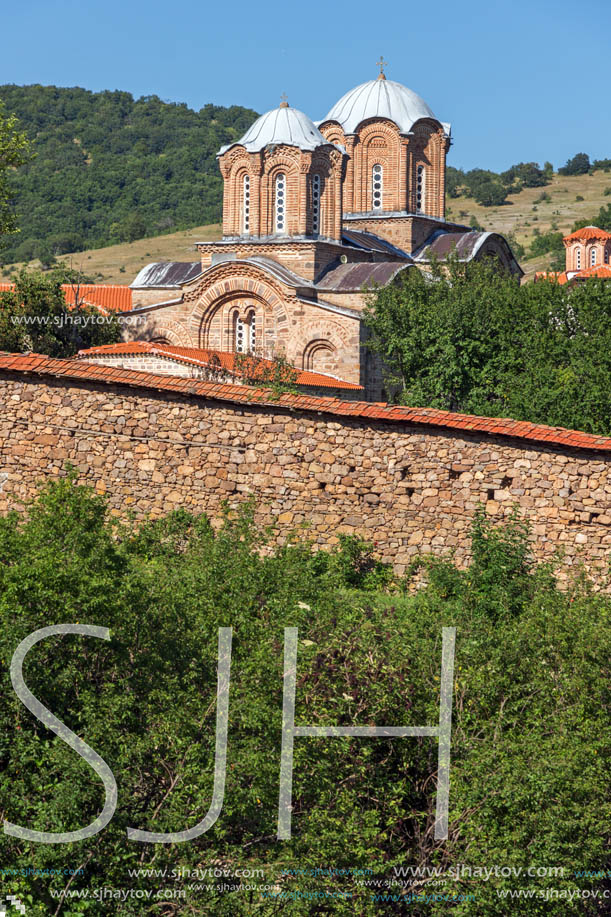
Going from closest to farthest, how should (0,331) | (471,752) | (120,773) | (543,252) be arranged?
(120,773) < (471,752) < (0,331) < (543,252)

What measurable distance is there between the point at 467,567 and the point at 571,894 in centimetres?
427

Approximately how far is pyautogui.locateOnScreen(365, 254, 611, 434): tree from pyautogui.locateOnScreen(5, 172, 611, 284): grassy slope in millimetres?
39075

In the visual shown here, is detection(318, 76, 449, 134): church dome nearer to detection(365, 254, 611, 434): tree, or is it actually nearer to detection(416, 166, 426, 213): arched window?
detection(416, 166, 426, 213): arched window

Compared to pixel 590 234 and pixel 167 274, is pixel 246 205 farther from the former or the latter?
pixel 590 234

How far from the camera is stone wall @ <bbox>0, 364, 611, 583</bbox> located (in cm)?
955

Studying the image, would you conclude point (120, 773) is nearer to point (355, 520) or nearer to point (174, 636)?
point (174, 636)

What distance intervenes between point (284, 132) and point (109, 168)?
216 feet

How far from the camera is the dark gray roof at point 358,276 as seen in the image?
2559 cm

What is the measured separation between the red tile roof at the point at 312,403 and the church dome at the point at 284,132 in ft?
57.4

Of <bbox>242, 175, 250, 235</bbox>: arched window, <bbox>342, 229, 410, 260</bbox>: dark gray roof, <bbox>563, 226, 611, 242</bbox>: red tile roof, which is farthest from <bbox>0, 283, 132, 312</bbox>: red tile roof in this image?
<bbox>563, 226, 611, 242</bbox>: red tile roof

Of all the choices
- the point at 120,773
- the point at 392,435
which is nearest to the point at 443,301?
the point at 392,435

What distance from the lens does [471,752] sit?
6270mm

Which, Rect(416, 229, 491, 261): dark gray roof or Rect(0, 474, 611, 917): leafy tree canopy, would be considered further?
Rect(416, 229, 491, 261): dark gray roof

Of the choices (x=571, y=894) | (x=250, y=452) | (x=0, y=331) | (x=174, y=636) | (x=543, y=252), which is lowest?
(x=571, y=894)
